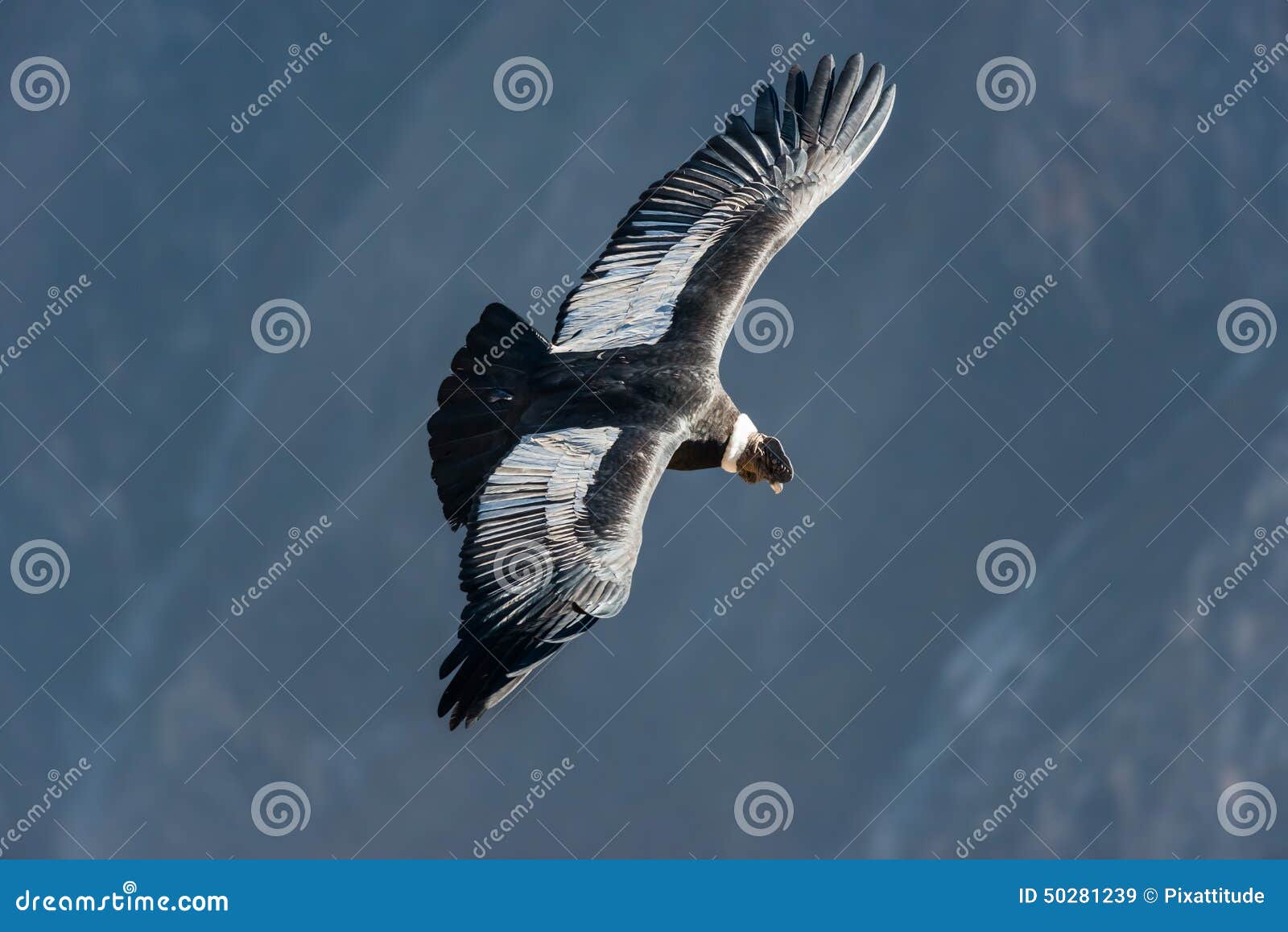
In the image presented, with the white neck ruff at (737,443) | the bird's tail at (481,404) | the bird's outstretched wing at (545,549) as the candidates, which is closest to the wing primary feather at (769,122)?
the white neck ruff at (737,443)

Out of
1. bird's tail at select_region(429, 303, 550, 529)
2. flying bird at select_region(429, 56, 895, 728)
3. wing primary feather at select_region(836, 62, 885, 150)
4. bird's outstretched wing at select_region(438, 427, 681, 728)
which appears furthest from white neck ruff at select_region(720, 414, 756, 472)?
wing primary feather at select_region(836, 62, 885, 150)

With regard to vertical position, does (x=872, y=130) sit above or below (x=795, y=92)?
above

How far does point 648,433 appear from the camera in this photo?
68.4 feet

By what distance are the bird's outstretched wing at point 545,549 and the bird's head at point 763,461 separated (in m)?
1.99

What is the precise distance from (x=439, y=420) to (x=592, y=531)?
8.32 feet

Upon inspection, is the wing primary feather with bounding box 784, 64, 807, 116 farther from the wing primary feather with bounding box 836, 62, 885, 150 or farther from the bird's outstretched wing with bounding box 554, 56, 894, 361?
the wing primary feather with bounding box 836, 62, 885, 150

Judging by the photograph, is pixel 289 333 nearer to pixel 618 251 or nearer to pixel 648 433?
pixel 618 251

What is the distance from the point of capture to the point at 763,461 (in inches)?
911

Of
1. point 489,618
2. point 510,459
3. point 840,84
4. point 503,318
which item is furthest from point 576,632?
point 840,84

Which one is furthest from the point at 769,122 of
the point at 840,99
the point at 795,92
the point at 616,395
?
the point at 616,395

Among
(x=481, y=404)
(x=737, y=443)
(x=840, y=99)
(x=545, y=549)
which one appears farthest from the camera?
(x=840, y=99)

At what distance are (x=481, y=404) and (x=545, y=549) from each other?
2.49 m

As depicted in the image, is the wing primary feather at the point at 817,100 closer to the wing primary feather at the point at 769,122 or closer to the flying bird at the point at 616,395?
the flying bird at the point at 616,395

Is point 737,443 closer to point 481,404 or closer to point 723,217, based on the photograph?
point 723,217
